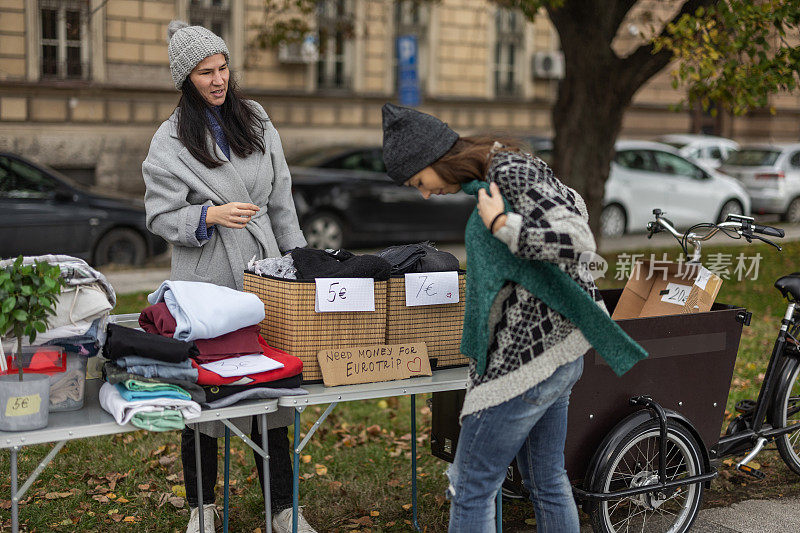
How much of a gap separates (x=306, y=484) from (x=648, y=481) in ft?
5.52

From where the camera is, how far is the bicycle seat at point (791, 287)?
4.32 metres

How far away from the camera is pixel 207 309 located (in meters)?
2.99

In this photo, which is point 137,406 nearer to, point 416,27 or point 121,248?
point 121,248

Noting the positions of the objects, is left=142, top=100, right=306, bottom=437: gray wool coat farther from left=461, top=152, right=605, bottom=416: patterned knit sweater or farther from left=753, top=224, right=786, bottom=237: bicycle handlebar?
left=753, top=224, right=786, bottom=237: bicycle handlebar

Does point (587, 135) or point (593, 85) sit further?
point (587, 135)

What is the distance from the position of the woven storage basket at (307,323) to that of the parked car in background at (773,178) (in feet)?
47.7

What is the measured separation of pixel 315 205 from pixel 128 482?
7494mm

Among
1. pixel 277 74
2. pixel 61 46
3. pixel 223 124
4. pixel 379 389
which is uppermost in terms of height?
pixel 61 46

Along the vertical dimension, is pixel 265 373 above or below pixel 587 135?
below

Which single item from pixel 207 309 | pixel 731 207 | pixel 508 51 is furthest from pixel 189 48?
pixel 508 51

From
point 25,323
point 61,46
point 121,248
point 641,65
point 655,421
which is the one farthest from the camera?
point 61,46

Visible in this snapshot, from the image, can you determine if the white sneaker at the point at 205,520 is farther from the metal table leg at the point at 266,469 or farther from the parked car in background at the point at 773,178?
the parked car in background at the point at 773,178

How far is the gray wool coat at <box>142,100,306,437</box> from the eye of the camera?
11.3 feet

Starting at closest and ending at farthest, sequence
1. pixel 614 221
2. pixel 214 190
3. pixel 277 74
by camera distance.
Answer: pixel 214 190 → pixel 614 221 → pixel 277 74
